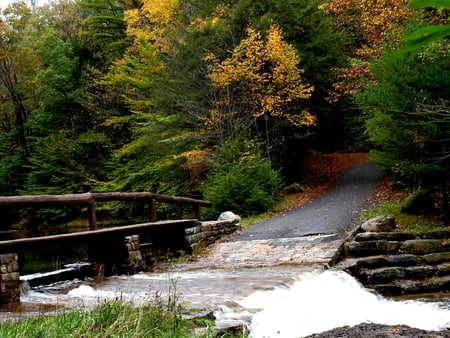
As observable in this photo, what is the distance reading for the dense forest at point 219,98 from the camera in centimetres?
1145

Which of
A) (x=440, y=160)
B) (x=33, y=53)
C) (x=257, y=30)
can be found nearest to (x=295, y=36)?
(x=257, y=30)

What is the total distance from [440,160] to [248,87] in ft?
32.1

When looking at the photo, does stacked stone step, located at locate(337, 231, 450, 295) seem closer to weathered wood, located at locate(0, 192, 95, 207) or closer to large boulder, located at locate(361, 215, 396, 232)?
large boulder, located at locate(361, 215, 396, 232)

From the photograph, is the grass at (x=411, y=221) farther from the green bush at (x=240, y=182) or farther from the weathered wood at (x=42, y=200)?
the weathered wood at (x=42, y=200)

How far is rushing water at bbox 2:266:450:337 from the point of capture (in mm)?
6336

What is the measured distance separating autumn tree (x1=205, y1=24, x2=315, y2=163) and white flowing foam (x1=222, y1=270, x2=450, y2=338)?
10.5 meters

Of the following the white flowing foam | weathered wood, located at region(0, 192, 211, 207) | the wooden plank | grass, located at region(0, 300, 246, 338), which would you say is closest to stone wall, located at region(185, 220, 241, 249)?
the wooden plank

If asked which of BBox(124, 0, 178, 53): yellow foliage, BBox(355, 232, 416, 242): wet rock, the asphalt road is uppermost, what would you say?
BBox(124, 0, 178, 53): yellow foliage

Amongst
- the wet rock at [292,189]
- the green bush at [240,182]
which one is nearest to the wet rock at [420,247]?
the green bush at [240,182]

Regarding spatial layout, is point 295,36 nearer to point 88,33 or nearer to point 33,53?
point 88,33

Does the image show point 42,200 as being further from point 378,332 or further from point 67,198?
point 378,332

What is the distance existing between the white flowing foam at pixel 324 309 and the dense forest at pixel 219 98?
3.45 metres

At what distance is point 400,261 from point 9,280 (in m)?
6.69

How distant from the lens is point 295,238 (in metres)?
12.6
